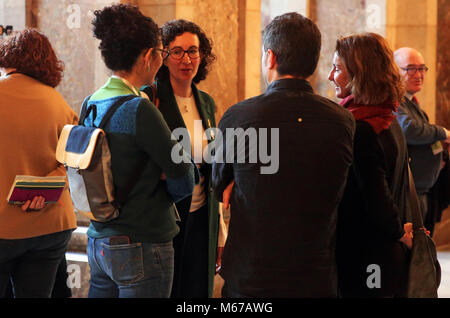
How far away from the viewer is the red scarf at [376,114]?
2332mm

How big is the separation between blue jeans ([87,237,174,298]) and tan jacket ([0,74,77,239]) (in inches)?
21.1

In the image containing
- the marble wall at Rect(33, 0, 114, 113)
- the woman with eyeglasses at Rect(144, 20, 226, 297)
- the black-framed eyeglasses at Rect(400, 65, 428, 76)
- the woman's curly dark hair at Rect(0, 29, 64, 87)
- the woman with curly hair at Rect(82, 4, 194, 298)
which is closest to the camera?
the woman with curly hair at Rect(82, 4, 194, 298)

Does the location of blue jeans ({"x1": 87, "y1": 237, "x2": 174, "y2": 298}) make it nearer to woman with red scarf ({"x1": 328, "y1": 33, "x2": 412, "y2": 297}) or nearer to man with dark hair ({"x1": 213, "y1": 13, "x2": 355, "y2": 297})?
man with dark hair ({"x1": 213, "y1": 13, "x2": 355, "y2": 297})

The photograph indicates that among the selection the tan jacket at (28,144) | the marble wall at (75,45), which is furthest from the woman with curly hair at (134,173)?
the marble wall at (75,45)

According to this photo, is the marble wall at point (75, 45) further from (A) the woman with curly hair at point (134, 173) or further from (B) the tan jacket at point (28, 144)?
(A) the woman with curly hair at point (134, 173)

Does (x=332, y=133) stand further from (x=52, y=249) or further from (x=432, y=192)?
(x=432, y=192)

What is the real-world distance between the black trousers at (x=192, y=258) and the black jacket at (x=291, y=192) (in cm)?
90

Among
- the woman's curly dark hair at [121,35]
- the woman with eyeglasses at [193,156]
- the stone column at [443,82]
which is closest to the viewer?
the woman's curly dark hair at [121,35]

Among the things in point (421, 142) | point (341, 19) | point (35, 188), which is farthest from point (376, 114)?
point (341, 19)

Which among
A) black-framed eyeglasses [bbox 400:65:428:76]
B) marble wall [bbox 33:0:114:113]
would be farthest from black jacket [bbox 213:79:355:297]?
black-framed eyeglasses [bbox 400:65:428:76]

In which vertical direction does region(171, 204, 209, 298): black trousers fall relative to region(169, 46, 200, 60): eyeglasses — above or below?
below

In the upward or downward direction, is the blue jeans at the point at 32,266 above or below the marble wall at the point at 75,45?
below

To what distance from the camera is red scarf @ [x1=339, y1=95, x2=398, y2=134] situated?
2.33 meters

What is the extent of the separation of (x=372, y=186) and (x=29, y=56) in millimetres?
1623
